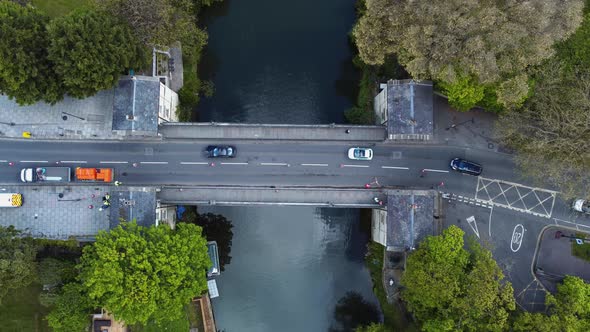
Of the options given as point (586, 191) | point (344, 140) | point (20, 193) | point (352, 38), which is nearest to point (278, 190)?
point (344, 140)

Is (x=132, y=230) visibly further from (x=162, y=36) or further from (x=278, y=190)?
(x=162, y=36)

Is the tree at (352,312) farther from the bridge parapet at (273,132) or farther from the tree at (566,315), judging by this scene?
the bridge parapet at (273,132)

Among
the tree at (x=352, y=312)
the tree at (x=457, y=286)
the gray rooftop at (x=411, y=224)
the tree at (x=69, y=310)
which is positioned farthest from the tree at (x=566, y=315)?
the tree at (x=69, y=310)

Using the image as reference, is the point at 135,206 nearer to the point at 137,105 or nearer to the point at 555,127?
the point at 137,105

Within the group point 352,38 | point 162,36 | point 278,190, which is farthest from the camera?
point 352,38

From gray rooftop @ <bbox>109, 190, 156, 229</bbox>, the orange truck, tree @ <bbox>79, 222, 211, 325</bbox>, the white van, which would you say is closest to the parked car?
tree @ <bbox>79, 222, 211, 325</bbox>
